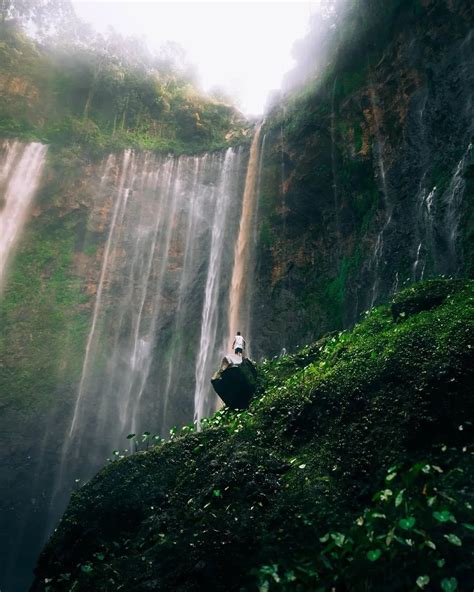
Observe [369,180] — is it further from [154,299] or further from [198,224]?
[154,299]

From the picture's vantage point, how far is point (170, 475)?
19.4 ft

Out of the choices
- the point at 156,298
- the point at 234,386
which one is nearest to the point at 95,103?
the point at 156,298

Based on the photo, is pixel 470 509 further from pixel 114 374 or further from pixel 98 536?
pixel 114 374

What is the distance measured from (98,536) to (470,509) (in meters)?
4.27

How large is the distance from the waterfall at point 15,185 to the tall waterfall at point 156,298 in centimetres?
304

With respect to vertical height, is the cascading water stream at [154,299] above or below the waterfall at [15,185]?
below

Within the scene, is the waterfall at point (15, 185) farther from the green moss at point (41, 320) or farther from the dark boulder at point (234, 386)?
the dark boulder at point (234, 386)

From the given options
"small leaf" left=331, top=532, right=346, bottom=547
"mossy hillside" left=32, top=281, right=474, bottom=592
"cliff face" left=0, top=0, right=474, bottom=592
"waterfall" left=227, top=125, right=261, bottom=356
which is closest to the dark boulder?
"mossy hillside" left=32, top=281, right=474, bottom=592

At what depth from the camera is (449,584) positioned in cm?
278

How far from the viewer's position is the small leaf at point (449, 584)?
9.05 ft

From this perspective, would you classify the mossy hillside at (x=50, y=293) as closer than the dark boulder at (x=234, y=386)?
No

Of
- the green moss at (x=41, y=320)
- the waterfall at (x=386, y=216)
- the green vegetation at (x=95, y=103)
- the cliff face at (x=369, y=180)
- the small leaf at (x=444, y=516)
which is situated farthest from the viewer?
the green vegetation at (x=95, y=103)

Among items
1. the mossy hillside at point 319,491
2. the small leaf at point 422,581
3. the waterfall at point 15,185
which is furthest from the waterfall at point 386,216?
the waterfall at point 15,185

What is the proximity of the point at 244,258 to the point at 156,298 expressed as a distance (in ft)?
14.7
